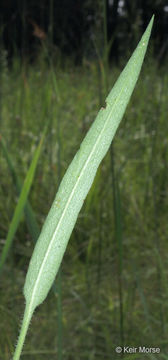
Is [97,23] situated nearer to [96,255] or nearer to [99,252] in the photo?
[99,252]

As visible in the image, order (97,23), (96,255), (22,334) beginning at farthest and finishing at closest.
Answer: (96,255) → (97,23) → (22,334)

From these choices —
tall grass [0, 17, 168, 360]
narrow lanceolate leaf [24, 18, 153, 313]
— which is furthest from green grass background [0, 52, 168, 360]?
narrow lanceolate leaf [24, 18, 153, 313]

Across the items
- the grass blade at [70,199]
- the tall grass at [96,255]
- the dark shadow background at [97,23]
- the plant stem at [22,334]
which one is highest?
the grass blade at [70,199]

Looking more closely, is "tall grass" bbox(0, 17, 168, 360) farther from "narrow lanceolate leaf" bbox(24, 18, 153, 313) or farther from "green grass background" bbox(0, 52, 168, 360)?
"narrow lanceolate leaf" bbox(24, 18, 153, 313)

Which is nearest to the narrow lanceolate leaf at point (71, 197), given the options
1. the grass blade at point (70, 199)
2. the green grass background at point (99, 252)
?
the grass blade at point (70, 199)

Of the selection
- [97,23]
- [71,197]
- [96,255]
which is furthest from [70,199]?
[96,255]

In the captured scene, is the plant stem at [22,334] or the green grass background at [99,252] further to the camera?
the green grass background at [99,252]

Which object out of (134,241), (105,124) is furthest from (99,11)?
(134,241)

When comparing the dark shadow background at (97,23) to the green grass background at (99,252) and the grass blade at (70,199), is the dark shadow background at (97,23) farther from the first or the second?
the grass blade at (70,199)

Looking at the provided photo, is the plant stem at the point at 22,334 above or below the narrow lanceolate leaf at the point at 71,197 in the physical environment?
below
